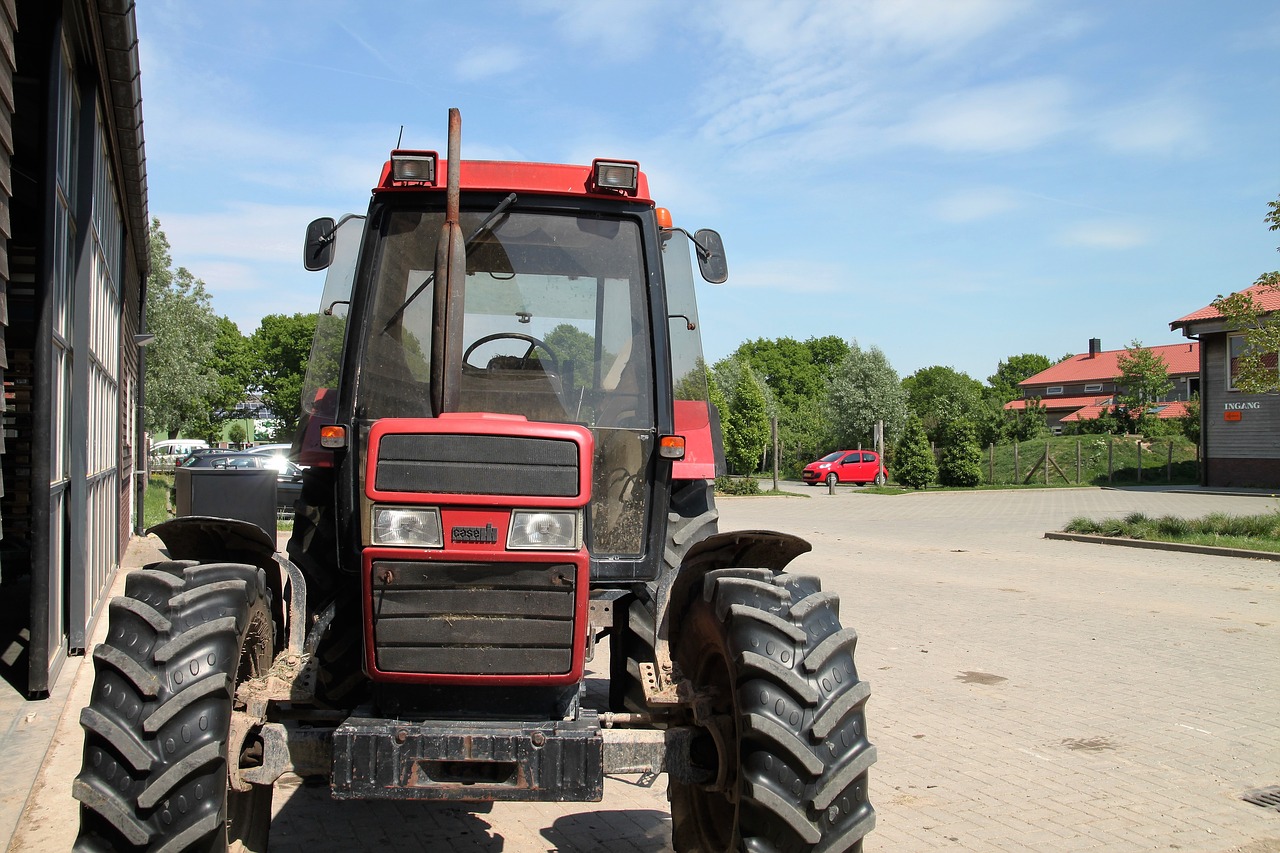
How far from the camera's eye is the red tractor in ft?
10.5

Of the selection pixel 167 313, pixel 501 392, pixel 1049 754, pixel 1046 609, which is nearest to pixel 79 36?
pixel 501 392

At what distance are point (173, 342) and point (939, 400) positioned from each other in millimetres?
39541

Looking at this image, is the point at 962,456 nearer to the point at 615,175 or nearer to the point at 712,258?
the point at 712,258

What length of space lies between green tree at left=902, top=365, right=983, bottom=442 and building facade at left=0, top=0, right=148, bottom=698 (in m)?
33.6

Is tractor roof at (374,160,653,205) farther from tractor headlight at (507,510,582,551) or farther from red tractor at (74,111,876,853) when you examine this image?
tractor headlight at (507,510,582,551)

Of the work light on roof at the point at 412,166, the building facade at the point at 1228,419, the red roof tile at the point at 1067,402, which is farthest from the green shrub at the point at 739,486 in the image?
the red roof tile at the point at 1067,402

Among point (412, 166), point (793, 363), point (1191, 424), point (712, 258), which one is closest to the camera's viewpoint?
point (412, 166)

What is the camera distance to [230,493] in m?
15.3

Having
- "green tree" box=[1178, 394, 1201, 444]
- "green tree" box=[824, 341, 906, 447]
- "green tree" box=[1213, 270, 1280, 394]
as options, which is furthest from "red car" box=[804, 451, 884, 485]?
"green tree" box=[1213, 270, 1280, 394]

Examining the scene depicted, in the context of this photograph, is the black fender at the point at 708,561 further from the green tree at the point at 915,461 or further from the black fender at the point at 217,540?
the green tree at the point at 915,461

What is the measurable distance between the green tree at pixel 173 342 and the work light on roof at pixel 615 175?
39.1 metres

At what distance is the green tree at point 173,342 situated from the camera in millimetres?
40250

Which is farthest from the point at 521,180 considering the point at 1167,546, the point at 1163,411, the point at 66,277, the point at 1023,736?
the point at 1163,411

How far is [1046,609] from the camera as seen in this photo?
443 inches
